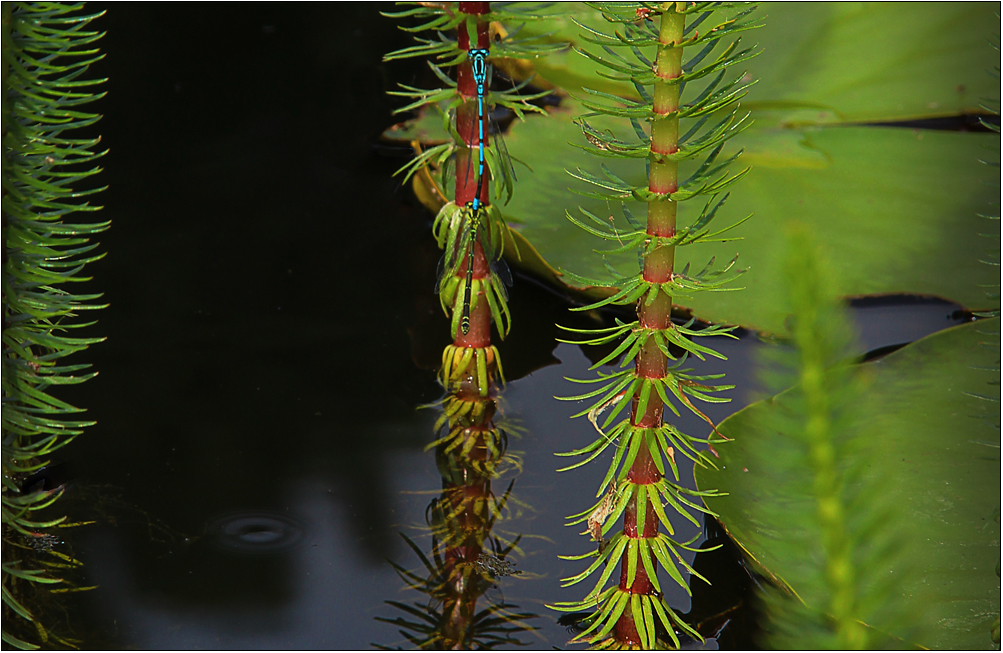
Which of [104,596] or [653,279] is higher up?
[653,279]

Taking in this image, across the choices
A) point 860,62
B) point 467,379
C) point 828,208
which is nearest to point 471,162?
point 467,379

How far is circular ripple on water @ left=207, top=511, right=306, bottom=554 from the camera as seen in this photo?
2.97ft

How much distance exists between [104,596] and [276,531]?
0.17 m

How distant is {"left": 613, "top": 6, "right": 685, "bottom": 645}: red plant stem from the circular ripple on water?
1.16 feet

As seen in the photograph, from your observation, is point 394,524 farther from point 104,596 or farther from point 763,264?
point 763,264

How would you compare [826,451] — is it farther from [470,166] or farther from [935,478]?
[935,478]

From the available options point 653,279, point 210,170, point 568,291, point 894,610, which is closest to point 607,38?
point 653,279

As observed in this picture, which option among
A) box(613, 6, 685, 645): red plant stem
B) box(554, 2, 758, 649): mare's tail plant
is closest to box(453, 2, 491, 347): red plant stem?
box(554, 2, 758, 649): mare's tail plant

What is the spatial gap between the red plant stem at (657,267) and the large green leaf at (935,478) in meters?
0.11

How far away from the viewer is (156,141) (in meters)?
1.49

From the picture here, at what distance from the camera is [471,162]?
0.95 m

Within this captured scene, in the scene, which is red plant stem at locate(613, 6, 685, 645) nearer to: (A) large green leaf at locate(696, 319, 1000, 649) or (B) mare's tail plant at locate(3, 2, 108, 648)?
(A) large green leaf at locate(696, 319, 1000, 649)

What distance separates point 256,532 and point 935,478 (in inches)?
29.8

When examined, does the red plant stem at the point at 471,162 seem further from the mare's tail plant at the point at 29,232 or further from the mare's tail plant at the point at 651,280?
the mare's tail plant at the point at 29,232
